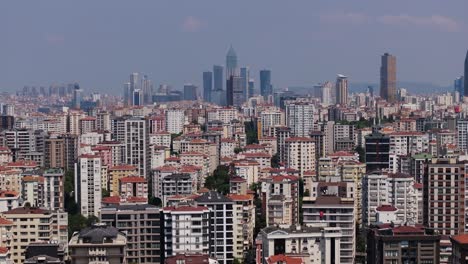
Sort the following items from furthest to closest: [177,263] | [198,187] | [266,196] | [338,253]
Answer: [198,187], [266,196], [338,253], [177,263]

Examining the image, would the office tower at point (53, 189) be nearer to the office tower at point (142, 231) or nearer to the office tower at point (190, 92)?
the office tower at point (142, 231)

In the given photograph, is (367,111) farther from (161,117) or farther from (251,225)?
(251,225)

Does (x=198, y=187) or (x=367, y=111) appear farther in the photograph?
(x=367, y=111)

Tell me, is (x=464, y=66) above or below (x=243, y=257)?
above

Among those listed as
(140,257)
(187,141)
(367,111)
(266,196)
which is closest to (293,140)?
(187,141)

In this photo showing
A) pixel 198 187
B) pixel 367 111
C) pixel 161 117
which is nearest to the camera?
pixel 198 187

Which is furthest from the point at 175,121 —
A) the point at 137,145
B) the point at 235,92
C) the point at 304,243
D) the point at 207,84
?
the point at 207,84

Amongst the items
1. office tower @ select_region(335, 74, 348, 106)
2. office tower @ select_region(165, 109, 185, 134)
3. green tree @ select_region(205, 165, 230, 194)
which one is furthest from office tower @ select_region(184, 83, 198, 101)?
green tree @ select_region(205, 165, 230, 194)

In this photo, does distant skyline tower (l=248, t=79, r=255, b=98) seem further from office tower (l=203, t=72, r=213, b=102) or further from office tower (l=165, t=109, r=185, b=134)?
office tower (l=165, t=109, r=185, b=134)
